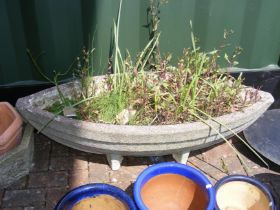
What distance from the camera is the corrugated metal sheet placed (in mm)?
2973

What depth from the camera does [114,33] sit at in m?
3.11

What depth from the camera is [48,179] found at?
9.66 feet

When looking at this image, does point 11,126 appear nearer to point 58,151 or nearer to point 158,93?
point 58,151

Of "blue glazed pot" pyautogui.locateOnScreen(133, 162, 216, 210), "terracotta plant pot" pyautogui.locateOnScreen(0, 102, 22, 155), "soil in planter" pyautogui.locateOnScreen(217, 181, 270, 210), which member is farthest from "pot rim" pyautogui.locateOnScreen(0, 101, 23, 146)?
"soil in planter" pyautogui.locateOnScreen(217, 181, 270, 210)

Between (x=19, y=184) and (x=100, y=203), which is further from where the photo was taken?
(x=19, y=184)

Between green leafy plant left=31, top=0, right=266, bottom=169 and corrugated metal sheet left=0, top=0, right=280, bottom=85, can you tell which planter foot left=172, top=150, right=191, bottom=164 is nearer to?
green leafy plant left=31, top=0, right=266, bottom=169

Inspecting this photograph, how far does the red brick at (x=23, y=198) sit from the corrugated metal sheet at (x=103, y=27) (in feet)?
3.18

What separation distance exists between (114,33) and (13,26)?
79 cm

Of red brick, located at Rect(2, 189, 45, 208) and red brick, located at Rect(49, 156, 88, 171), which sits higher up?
red brick, located at Rect(49, 156, 88, 171)

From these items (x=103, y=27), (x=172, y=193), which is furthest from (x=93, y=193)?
(x=103, y=27)

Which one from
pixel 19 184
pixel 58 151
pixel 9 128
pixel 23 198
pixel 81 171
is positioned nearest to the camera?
pixel 9 128

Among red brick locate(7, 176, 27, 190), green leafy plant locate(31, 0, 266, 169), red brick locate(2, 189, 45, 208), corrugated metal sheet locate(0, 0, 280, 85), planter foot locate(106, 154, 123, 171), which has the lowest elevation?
red brick locate(2, 189, 45, 208)

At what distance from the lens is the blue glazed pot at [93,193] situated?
243 centimetres

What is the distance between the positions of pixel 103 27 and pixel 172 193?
4.60 feet
